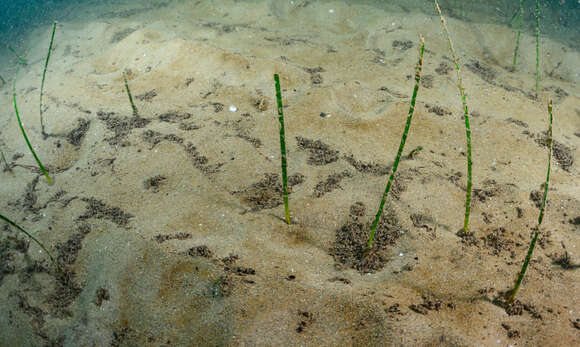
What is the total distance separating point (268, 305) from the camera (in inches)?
59.2

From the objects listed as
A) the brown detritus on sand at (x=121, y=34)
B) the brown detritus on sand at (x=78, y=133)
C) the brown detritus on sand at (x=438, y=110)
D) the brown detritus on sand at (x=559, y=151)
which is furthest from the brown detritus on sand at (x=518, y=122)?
the brown detritus on sand at (x=121, y=34)

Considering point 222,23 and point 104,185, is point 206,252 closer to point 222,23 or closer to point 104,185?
point 104,185

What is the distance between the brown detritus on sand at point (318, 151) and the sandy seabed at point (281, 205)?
14 mm

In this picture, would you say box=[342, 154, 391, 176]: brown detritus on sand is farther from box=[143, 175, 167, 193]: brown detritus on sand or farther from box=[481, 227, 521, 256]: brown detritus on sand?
box=[143, 175, 167, 193]: brown detritus on sand

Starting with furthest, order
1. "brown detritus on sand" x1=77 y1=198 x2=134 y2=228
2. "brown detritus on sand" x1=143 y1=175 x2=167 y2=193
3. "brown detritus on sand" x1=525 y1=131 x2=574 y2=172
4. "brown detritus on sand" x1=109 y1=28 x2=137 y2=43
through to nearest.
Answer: "brown detritus on sand" x1=109 y1=28 x2=137 y2=43, "brown detritus on sand" x1=525 y1=131 x2=574 y2=172, "brown detritus on sand" x1=143 y1=175 x2=167 y2=193, "brown detritus on sand" x1=77 y1=198 x2=134 y2=228

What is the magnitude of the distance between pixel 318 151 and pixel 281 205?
0.63m

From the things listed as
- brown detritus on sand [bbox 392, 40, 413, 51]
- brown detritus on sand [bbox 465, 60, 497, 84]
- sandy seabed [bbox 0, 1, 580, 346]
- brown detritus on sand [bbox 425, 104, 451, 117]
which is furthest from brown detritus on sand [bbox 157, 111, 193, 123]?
brown detritus on sand [bbox 465, 60, 497, 84]

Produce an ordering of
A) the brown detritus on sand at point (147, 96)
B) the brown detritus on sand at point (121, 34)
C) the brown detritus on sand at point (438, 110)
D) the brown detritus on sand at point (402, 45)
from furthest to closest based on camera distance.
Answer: the brown detritus on sand at point (121, 34) < the brown detritus on sand at point (402, 45) < the brown detritus on sand at point (147, 96) < the brown detritus on sand at point (438, 110)

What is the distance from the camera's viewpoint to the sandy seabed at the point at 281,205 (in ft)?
4.96

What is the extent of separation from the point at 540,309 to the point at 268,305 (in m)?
1.22

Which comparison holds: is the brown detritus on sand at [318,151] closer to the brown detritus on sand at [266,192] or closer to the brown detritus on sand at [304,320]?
the brown detritus on sand at [266,192]

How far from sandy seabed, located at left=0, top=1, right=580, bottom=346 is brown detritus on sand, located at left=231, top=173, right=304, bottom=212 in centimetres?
1

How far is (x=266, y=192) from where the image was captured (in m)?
2.19

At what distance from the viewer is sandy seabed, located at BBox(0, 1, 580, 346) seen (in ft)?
4.96
